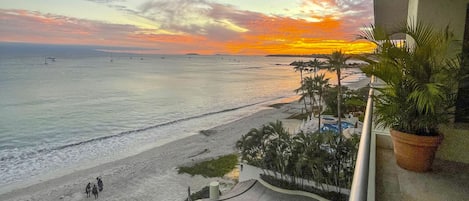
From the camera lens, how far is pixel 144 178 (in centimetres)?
1684

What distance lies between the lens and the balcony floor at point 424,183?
9.41 feet

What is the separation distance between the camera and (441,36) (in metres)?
3.08

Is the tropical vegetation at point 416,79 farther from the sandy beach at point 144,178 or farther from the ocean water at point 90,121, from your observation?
the ocean water at point 90,121

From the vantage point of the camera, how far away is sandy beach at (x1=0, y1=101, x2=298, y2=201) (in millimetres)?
14906

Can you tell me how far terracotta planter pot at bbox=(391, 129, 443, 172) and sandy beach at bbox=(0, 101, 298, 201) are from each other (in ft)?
39.9

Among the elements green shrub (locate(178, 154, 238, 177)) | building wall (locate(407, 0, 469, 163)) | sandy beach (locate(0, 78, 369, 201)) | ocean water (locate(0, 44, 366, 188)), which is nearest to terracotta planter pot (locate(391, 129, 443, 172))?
building wall (locate(407, 0, 469, 163))

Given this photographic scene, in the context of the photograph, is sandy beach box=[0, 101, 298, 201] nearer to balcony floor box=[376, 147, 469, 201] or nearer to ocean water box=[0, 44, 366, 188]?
ocean water box=[0, 44, 366, 188]

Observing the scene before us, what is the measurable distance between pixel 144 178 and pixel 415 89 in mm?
16100

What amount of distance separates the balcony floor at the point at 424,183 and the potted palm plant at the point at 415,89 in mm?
144

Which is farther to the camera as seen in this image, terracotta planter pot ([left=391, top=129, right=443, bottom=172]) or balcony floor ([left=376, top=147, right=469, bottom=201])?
terracotta planter pot ([left=391, top=129, right=443, bottom=172])

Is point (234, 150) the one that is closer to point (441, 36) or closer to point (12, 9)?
point (441, 36)

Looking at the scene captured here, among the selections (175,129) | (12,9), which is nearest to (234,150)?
(175,129)

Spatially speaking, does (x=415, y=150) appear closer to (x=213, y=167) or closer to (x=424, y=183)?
(x=424, y=183)

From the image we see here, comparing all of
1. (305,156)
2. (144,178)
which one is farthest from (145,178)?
(305,156)
